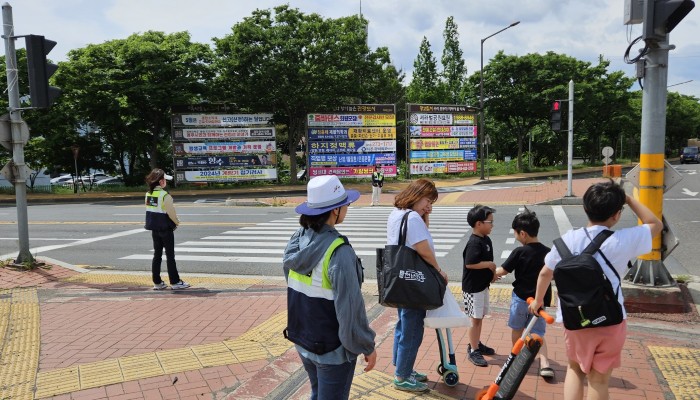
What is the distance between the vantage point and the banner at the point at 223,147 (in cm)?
2930

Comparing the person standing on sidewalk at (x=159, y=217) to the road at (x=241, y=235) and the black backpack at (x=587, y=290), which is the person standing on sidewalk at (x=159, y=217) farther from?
the black backpack at (x=587, y=290)

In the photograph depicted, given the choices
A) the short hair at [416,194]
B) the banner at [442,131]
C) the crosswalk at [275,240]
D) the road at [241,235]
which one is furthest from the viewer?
the banner at [442,131]

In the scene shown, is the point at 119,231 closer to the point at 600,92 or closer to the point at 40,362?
the point at 40,362

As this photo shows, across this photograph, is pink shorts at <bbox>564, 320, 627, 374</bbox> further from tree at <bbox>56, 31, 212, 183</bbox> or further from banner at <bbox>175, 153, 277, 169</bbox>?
banner at <bbox>175, 153, 277, 169</bbox>

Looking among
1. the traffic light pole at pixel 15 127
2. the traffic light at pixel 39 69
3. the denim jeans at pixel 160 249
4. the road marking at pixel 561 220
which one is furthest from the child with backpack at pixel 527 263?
the road marking at pixel 561 220

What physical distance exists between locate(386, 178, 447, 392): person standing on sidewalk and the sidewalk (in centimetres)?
16

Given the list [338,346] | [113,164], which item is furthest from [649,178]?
[113,164]

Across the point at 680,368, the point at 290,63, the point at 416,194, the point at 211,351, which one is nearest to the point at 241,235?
the point at 211,351

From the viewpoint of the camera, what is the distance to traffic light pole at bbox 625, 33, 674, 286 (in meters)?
6.09

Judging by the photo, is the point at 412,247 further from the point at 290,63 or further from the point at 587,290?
the point at 290,63

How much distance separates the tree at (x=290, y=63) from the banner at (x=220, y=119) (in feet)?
2.43

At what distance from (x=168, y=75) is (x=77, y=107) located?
527 centimetres

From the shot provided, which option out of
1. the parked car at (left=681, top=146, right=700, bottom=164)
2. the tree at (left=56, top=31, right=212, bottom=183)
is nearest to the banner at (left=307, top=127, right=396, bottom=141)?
the tree at (left=56, top=31, right=212, bottom=183)

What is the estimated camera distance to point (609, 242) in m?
2.92
